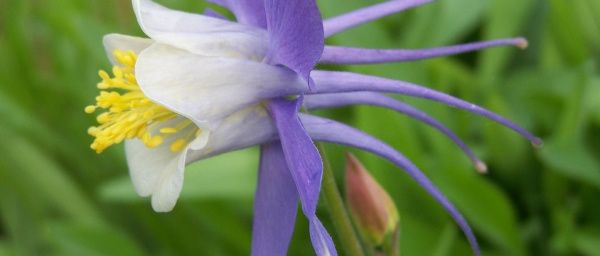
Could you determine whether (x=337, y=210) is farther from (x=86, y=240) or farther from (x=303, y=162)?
(x=86, y=240)

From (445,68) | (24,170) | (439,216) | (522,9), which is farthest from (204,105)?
(24,170)

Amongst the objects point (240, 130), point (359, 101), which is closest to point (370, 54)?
point (359, 101)

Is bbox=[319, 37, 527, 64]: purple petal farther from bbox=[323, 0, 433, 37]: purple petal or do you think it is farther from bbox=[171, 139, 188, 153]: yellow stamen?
bbox=[171, 139, 188, 153]: yellow stamen

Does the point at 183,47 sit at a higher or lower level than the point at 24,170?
lower

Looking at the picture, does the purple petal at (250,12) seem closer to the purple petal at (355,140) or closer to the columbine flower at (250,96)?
the columbine flower at (250,96)

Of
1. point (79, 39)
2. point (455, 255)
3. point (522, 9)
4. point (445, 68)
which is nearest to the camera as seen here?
point (455, 255)

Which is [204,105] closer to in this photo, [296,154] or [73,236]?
[296,154]
